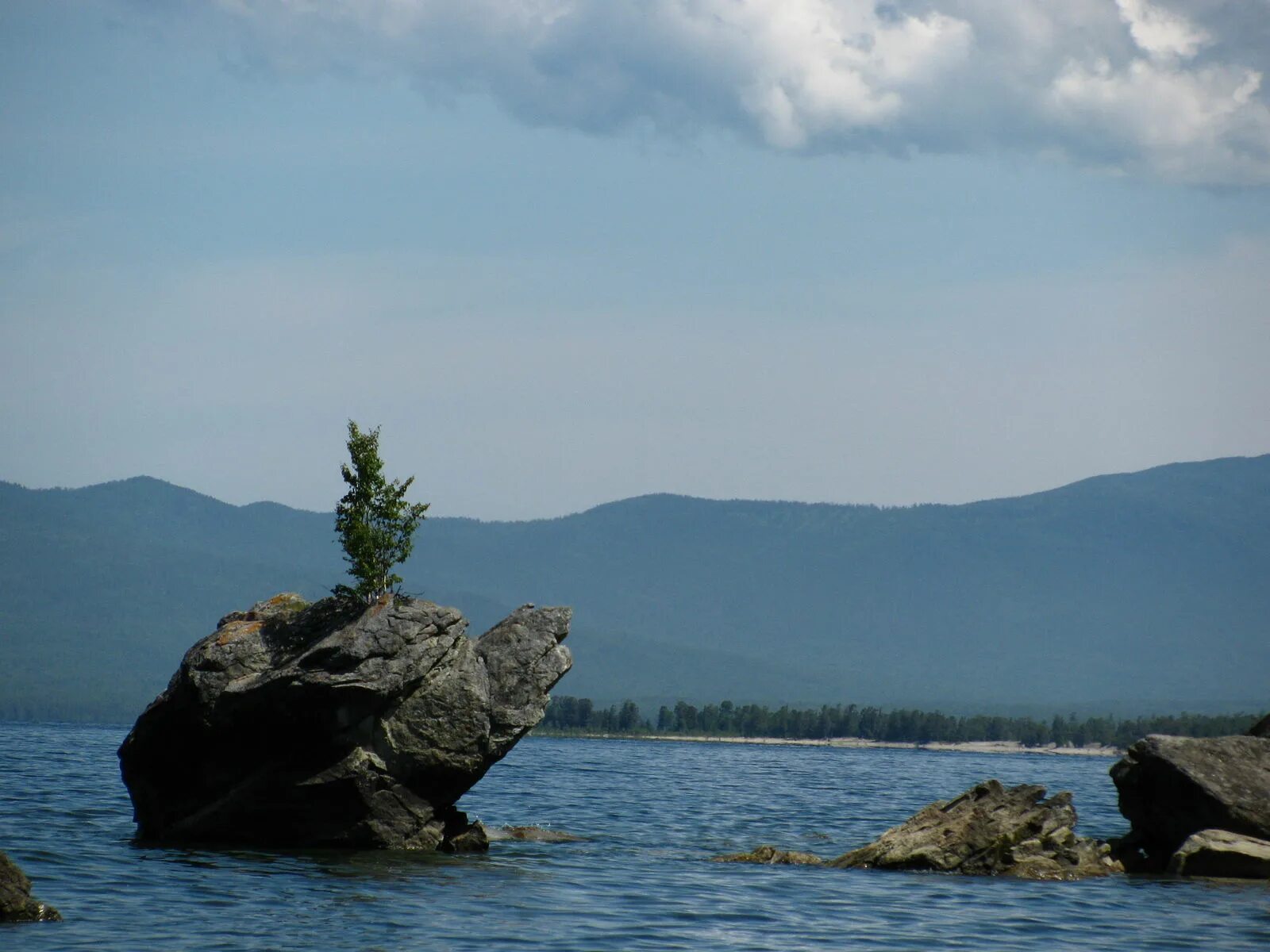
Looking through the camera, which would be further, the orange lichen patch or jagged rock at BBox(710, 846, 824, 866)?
jagged rock at BBox(710, 846, 824, 866)

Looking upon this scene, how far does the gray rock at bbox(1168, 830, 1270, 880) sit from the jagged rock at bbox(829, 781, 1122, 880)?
9.10 feet

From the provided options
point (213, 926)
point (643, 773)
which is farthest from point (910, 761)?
point (213, 926)

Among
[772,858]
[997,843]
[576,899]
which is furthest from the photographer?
[772,858]

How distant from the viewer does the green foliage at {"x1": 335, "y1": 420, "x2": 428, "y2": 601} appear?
50906 millimetres

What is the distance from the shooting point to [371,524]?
5266cm

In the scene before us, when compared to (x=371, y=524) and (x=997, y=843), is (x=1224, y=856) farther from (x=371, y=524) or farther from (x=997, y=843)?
(x=371, y=524)

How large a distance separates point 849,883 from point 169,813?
73.3 feet

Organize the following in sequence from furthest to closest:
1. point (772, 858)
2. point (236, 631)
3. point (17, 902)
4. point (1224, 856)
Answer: point (772, 858), point (236, 631), point (1224, 856), point (17, 902)

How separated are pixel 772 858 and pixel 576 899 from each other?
1237 cm

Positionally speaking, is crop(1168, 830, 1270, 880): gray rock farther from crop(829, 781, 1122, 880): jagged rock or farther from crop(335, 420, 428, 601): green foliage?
crop(335, 420, 428, 601): green foliage

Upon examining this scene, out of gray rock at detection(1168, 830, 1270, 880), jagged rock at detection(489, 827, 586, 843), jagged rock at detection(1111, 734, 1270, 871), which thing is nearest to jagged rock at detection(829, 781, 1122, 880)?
jagged rock at detection(1111, 734, 1270, 871)

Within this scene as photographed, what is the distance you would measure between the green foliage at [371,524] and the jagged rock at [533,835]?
446 inches

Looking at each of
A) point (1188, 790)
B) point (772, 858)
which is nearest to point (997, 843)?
point (1188, 790)

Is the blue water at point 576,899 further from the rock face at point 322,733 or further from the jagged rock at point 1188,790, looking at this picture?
the jagged rock at point 1188,790
